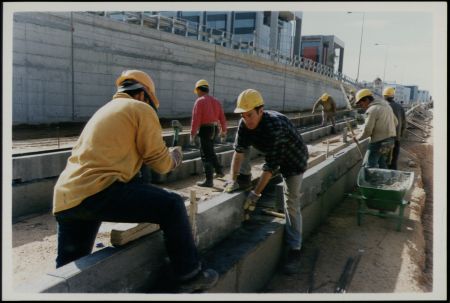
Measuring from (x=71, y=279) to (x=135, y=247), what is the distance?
2.07 feet

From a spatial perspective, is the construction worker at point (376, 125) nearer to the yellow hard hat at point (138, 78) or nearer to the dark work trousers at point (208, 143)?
the dark work trousers at point (208, 143)

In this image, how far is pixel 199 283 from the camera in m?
2.94

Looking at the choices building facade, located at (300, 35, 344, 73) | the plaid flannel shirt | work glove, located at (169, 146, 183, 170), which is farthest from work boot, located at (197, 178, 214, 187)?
building facade, located at (300, 35, 344, 73)

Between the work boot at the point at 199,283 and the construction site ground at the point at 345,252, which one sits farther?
the construction site ground at the point at 345,252

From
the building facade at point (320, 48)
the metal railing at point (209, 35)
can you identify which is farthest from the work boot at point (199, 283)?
the building facade at point (320, 48)

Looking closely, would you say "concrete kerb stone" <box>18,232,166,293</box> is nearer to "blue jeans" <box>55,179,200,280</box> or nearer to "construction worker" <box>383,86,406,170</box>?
"blue jeans" <box>55,179,200,280</box>

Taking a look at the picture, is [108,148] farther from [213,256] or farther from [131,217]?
[213,256]

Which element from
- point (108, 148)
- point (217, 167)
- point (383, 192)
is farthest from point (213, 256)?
point (217, 167)

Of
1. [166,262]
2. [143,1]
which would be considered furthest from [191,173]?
[143,1]

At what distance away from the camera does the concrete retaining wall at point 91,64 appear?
12.8 m

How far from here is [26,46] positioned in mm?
12711

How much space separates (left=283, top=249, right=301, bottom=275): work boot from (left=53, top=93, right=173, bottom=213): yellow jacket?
284 cm

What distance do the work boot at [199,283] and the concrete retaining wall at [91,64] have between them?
1160 centimetres

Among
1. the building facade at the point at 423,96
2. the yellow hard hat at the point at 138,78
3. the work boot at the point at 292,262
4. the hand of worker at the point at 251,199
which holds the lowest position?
the work boot at the point at 292,262
